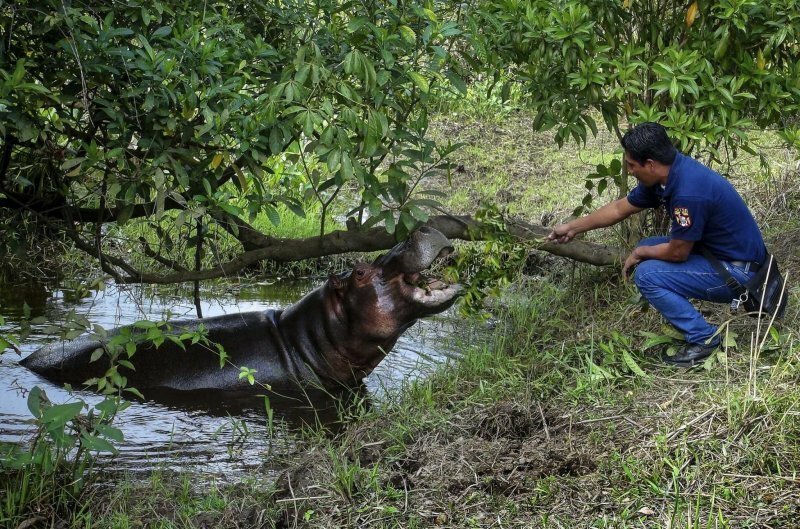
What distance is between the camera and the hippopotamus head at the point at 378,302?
563 centimetres

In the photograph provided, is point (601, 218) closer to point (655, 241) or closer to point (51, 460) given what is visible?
point (655, 241)

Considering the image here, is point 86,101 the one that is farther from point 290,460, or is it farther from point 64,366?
point 64,366

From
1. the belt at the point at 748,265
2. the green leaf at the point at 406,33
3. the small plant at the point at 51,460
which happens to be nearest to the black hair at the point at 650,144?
the belt at the point at 748,265

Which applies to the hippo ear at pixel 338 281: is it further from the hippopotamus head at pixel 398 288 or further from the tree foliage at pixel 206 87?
the tree foliage at pixel 206 87

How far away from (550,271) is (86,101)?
4133mm

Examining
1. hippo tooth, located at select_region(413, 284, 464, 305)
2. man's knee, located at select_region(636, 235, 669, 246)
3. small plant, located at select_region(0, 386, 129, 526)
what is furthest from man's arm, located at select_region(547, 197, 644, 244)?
small plant, located at select_region(0, 386, 129, 526)

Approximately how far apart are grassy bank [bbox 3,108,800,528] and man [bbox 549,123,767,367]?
0.59 ft

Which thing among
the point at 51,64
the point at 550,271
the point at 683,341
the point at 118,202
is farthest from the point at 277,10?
the point at 550,271

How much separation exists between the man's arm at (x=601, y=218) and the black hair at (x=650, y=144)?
0.48 m

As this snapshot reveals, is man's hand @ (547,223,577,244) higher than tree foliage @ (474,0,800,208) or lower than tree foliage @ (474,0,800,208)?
lower

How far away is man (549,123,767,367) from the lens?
482cm

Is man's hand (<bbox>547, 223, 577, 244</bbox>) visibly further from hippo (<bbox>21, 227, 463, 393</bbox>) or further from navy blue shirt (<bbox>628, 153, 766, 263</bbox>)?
hippo (<bbox>21, 227, 463, 393</bbox>)

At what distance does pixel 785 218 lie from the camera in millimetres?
7148

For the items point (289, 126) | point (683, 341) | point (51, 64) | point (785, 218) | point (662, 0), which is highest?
point (662, 0)
